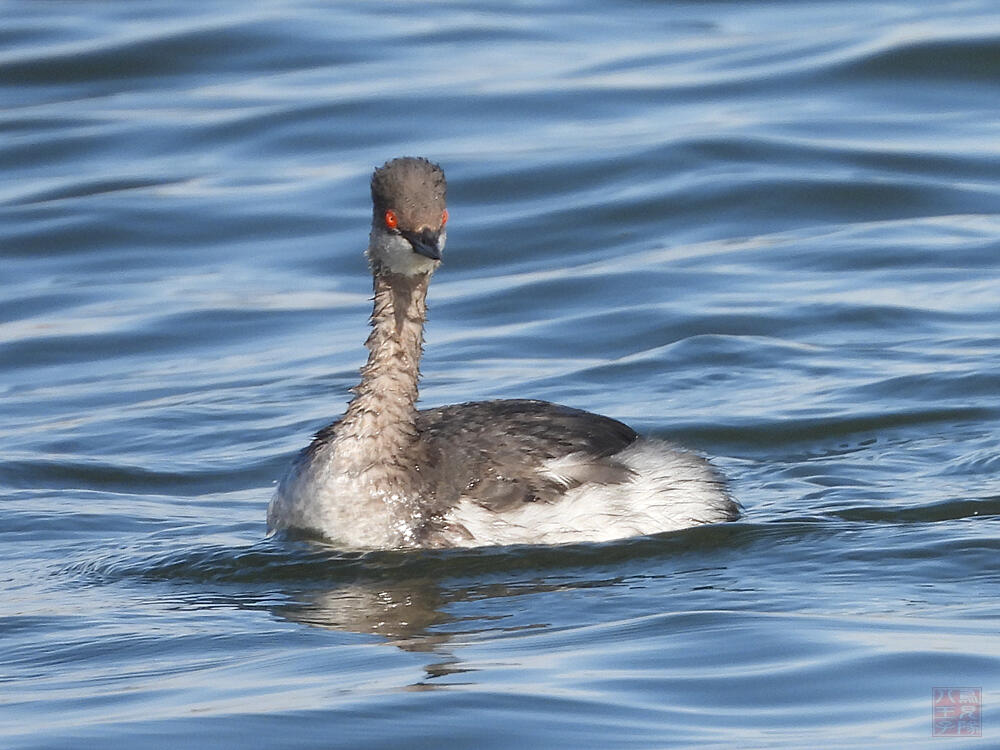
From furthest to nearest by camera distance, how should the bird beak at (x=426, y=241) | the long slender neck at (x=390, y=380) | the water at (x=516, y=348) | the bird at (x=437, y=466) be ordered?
1. the long slender neck at (x=390, y=380)
2. the bird at (x=437, y=466)
3. the bird beak at (x=426, y=241)
4. the water at (x=516, y=348)

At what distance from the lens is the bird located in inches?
333

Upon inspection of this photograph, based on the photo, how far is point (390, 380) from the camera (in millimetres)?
8906

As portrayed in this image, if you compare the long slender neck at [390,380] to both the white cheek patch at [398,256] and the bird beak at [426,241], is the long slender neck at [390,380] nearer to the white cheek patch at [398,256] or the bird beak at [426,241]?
the white cheek patch at [398,256]

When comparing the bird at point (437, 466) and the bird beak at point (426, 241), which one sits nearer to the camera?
the bird beak at point (426, 241)

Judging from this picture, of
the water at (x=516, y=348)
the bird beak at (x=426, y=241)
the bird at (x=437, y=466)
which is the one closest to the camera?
the water at (x=516, y=348)

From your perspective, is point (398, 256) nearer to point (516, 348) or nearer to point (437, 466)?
point (437, 466)

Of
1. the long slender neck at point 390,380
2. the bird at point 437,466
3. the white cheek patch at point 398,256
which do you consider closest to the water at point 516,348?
the bird at point 437,466

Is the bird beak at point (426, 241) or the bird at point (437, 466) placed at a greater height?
the bird beak at point (426, 241)

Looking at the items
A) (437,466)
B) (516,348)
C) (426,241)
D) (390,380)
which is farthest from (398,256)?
(516,348)

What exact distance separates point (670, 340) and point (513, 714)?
20.1 ft

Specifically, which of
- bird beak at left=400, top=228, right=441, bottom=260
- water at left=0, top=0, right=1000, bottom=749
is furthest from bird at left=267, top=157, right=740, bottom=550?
water at left=0, top=0, right=1000, bottom=749

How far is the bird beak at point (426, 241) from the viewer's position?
328 inches

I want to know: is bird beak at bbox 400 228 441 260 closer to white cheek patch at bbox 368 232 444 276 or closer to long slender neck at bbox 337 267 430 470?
white cheek patch at bbox 368 232 444 276

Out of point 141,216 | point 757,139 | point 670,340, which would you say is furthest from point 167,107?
point 670,340
